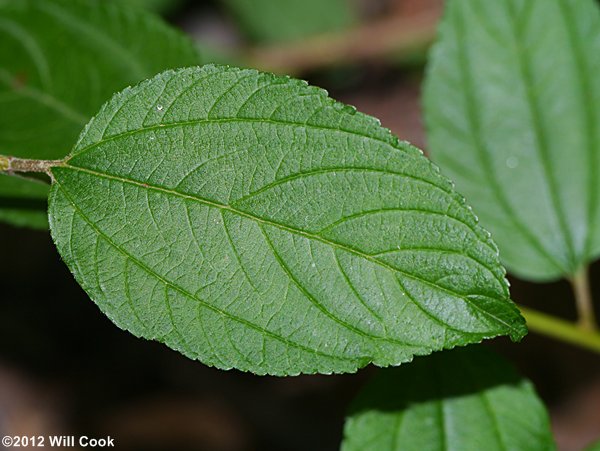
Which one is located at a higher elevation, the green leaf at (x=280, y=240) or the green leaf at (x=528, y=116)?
the green leaf at (x=528, y=116)

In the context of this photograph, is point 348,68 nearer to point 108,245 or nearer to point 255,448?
point 255,448

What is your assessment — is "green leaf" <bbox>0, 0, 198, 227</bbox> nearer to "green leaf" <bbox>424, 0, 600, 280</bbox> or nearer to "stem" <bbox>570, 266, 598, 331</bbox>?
"green leaf" <bbox>424, 0, 600, 280</bbox>

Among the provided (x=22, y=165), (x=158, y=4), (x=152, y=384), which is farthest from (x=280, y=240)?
(x=158, y=4)

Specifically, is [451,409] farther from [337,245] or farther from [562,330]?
[337,245]

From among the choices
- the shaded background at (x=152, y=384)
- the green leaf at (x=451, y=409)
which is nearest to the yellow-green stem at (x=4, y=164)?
the green leaf at (x=451, y=409)

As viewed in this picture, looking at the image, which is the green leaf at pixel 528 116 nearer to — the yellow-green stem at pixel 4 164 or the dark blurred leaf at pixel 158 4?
the yellow-green stem at pixel 4 164

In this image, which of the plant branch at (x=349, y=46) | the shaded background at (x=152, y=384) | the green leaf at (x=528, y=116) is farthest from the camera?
Answer: the plant branch at (x=349, y=46)

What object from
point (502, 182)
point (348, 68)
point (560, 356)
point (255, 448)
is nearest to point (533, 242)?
point (502, 182)
